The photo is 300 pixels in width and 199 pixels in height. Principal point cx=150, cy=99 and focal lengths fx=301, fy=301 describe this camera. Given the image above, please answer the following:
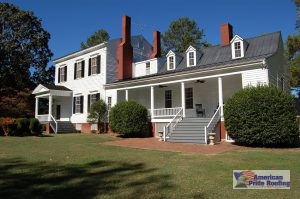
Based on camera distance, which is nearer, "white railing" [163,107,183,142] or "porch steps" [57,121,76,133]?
"white railing" [163,107,183,142]

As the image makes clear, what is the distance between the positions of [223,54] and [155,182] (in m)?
17.4

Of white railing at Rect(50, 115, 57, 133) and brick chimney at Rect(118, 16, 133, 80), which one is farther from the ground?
brick chimney at Rect(118, 16, 133, 80)

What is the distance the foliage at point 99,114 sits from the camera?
25766 mm

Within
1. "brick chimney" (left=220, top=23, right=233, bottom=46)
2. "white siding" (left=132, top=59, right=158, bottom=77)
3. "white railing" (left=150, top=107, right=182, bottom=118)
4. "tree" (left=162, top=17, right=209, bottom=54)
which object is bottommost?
"white railing" (left=150, top=107, right=182, bottom=118)

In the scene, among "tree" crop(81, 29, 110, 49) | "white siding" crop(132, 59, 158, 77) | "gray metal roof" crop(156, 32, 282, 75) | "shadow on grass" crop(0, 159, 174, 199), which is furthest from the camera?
"tree" crop(81, 29, 110, 49)

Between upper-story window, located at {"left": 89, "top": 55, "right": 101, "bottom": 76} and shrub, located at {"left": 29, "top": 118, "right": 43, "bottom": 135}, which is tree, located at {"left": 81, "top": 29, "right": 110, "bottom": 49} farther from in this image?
shrub, located at {"left": 29, "top": 118, "right": 43, "bottom": 135}

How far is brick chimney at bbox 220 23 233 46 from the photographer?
23.7 m

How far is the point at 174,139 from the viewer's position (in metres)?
17.3

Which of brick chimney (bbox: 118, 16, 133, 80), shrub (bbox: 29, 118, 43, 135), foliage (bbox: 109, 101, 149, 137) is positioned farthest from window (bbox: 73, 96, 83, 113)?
foliage (bbox: 109, 101, 149, 137)

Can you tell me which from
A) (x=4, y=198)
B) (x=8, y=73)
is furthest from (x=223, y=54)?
(x=8, y=73)

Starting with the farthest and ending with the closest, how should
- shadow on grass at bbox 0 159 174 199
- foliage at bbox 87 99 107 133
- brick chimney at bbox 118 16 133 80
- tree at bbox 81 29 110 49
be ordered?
tree at bbox 81 29 110 49 < brick chimney at bbox 118 16 133 80 < foliage at bbox 87 99 107 133 < shadow on grass at bbox 0 159 174 199

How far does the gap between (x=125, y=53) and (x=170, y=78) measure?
25.3 feet

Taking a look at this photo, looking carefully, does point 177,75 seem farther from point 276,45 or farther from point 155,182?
point 155,182

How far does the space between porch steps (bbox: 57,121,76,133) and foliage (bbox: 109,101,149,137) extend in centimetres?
859
